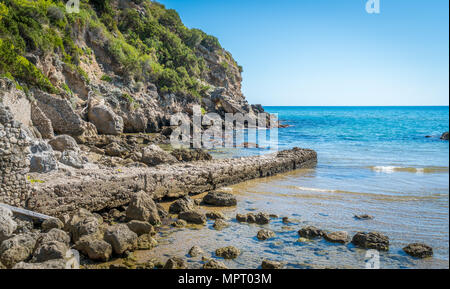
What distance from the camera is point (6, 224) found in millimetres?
6660

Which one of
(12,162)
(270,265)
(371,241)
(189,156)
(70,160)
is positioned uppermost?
(12,162)

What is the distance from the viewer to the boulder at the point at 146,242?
7456mm

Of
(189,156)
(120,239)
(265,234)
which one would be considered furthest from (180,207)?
(189,156)

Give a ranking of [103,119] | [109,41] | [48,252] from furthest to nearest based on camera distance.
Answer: [109,41] < [103,119] < [48,252]

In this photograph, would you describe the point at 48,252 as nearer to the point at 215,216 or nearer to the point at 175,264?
the point at 175,264

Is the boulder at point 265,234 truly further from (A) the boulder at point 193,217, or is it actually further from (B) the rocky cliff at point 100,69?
(B) the rocky cliff at point 100,69

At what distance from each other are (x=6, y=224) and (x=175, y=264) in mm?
3525

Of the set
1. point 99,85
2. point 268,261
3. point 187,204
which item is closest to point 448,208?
point 268,261

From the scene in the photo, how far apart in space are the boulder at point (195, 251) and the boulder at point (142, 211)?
6.68 feet

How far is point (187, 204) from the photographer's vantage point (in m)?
10.4

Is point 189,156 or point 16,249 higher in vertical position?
point 189,156

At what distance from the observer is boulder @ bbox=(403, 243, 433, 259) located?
24.2 feet

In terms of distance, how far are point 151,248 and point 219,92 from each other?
37.8m

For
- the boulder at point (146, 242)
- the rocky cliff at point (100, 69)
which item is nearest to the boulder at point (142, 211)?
the boulder at point (146, 242)
